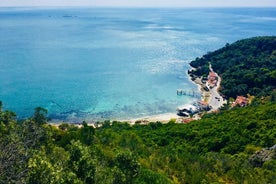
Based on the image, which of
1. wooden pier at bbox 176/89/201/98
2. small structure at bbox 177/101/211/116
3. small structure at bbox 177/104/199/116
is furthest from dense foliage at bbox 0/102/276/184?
wooden pier at bbox 176/89/201/98

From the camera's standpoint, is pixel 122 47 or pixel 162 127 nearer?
pixel 162 127

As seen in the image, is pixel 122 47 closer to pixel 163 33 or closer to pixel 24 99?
pixel 163 33

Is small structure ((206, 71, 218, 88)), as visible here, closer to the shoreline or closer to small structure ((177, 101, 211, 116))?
the shoreline

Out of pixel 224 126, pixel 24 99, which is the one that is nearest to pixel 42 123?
pixel 224 126

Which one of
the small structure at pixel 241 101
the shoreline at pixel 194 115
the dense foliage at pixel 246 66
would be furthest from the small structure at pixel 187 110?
the dense foliage at pixel 246 66

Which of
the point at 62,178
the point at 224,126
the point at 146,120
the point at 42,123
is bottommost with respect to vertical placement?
the point at 146,120

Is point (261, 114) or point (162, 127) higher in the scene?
point (261, 114)
